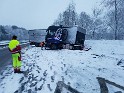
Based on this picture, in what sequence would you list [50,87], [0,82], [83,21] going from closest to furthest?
[50,87], [0,82], [83,21]

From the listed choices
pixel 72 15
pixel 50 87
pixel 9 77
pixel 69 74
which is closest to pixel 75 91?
pixel 50 87

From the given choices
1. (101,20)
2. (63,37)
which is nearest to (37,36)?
(63,37)

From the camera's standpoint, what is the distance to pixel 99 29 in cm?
7762

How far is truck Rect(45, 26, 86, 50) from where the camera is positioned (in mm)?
32625

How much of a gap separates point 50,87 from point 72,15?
64911 millimetres

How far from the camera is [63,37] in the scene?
110ft

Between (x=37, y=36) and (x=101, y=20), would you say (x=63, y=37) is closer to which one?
(x=37, y=36)

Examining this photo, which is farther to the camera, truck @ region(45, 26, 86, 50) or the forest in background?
the forest in background

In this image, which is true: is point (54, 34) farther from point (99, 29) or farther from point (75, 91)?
point (99, 29)

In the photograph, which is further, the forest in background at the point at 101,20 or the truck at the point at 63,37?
the forest in background at the point at 101,20

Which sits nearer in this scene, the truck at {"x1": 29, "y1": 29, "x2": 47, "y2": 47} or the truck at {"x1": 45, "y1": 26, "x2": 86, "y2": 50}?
the truck at {"x1": 45, "y1": 26, "x2": 86, "y2": 50}

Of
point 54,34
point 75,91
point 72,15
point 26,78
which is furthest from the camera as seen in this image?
point 72,15

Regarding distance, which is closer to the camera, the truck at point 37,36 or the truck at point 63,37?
the truck at point 63,37

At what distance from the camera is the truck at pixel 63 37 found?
1284 inches
